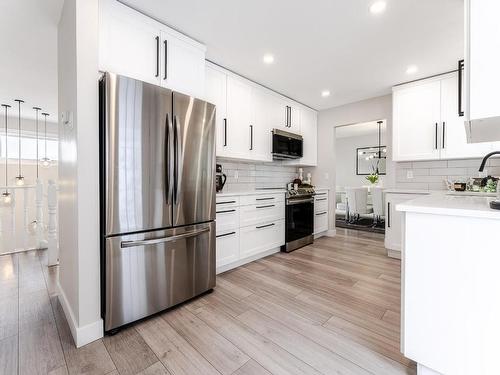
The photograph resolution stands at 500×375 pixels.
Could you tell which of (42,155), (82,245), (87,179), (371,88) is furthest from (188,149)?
(42,155)

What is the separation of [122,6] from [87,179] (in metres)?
1.41

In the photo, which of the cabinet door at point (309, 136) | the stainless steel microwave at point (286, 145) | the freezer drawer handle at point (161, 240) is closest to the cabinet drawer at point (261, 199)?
the stainless steel microwave at point (286, 145)

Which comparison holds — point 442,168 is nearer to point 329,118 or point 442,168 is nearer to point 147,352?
point 329,118

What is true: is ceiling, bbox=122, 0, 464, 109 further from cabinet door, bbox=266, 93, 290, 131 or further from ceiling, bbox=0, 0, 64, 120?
ceiling, bbox=0, 0, 64, 120

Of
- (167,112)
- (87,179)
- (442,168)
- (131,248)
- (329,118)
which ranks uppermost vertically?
(329,118)

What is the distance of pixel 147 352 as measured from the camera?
55.9 inches

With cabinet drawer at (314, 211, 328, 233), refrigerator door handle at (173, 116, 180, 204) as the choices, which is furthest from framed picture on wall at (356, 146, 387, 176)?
refrigerator door handle at (173, 116, 180, 204)

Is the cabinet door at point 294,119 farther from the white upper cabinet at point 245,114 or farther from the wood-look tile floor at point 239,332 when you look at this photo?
the wood-look tile floor at point 239,332

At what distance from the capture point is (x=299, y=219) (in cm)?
370

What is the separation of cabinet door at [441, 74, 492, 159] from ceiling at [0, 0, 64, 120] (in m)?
4.25

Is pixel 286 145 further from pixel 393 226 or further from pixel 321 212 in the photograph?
pixel 393 226

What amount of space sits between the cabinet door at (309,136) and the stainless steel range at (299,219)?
0.79 m

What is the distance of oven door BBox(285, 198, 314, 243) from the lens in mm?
3521

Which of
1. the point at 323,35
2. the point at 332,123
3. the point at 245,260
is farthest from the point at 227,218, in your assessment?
the point at 332,123
